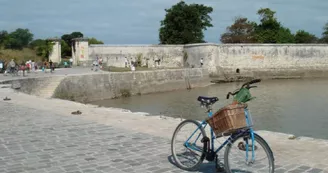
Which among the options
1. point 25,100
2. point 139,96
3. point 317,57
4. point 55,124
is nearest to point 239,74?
point 317,57

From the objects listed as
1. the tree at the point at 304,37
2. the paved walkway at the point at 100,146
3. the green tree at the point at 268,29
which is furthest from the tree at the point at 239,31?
the paved walkway at the point at 100,146

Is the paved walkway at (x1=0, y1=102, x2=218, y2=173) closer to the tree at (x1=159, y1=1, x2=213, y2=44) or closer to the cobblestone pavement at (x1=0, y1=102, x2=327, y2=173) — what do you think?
the cobblestone pavement at (x1=0, y1=102, x2=327, y2=173)

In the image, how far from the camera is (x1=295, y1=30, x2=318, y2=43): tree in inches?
2817

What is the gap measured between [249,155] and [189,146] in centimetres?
96

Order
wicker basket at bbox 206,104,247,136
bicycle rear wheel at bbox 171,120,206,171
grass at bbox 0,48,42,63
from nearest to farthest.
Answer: wicker basket at bbox 206,104,247,136 → bicycle rear wheel at bbox 171,120,206,171 → grass at bbox 0,48,42,63

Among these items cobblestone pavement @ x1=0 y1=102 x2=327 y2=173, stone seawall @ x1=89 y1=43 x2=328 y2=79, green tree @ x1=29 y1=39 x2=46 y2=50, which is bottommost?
cobblestone pavement @ x1=0 y1=102 x2=327 y2=173

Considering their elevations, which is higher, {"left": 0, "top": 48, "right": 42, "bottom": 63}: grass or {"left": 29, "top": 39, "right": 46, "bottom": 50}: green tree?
{"left": 29, "top": 39, "right": 46, "bottom": 50}: green tree

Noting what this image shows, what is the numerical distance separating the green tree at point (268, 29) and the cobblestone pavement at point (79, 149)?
55.5m

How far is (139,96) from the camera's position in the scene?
92.4 ft

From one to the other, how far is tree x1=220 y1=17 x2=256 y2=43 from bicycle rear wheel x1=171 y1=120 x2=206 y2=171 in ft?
192

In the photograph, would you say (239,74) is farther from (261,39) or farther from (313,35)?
(313,35)

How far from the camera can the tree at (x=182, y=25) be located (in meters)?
55.6

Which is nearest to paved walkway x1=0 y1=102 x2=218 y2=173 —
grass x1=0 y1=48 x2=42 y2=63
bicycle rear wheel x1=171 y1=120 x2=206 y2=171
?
bicycle rear wheel x1=171 y1=120 x2=206 y2=171

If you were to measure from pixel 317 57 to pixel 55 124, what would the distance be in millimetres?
43993
